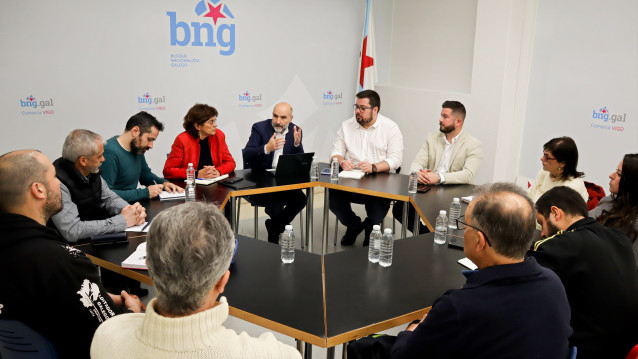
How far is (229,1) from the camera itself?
5.91 metres

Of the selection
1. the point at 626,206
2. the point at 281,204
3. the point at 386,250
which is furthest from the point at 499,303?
the point at 281,204

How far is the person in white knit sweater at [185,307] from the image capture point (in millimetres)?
1263

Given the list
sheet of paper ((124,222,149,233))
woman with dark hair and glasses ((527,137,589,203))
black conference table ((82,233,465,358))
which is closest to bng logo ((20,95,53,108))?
sheet of paper ((124,222,149,233))

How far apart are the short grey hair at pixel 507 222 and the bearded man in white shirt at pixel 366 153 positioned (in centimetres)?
293

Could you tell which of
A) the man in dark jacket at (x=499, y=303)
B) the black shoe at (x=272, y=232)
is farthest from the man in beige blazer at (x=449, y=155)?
the man in dark jacket at (x=499, y=303)

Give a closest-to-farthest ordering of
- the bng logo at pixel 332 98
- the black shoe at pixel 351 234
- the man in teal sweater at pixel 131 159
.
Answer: the man in teal sweater at pixel 131 159
the black shoe at pixel 351 234
the bng logo at pixel 332 98

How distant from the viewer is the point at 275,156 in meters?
5.02

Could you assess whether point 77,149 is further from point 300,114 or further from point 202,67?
point 300,114

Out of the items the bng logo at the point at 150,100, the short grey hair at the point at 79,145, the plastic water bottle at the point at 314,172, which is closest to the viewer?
the short grey hair at the point at 79,145

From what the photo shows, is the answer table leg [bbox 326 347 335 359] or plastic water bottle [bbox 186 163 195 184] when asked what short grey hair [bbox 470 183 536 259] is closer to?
table leg [bbox 326 347 335 359]

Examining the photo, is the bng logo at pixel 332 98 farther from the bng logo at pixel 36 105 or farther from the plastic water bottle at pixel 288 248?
the plastic water bottle at pixel 288 248

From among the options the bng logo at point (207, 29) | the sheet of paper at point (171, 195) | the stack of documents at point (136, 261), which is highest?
the bng logo at point (207, 29)

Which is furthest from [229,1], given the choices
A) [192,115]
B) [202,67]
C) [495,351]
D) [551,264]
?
[495,351]

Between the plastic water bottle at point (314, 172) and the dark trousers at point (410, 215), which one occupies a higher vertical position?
the plastic water bottle at point (314, 172)
